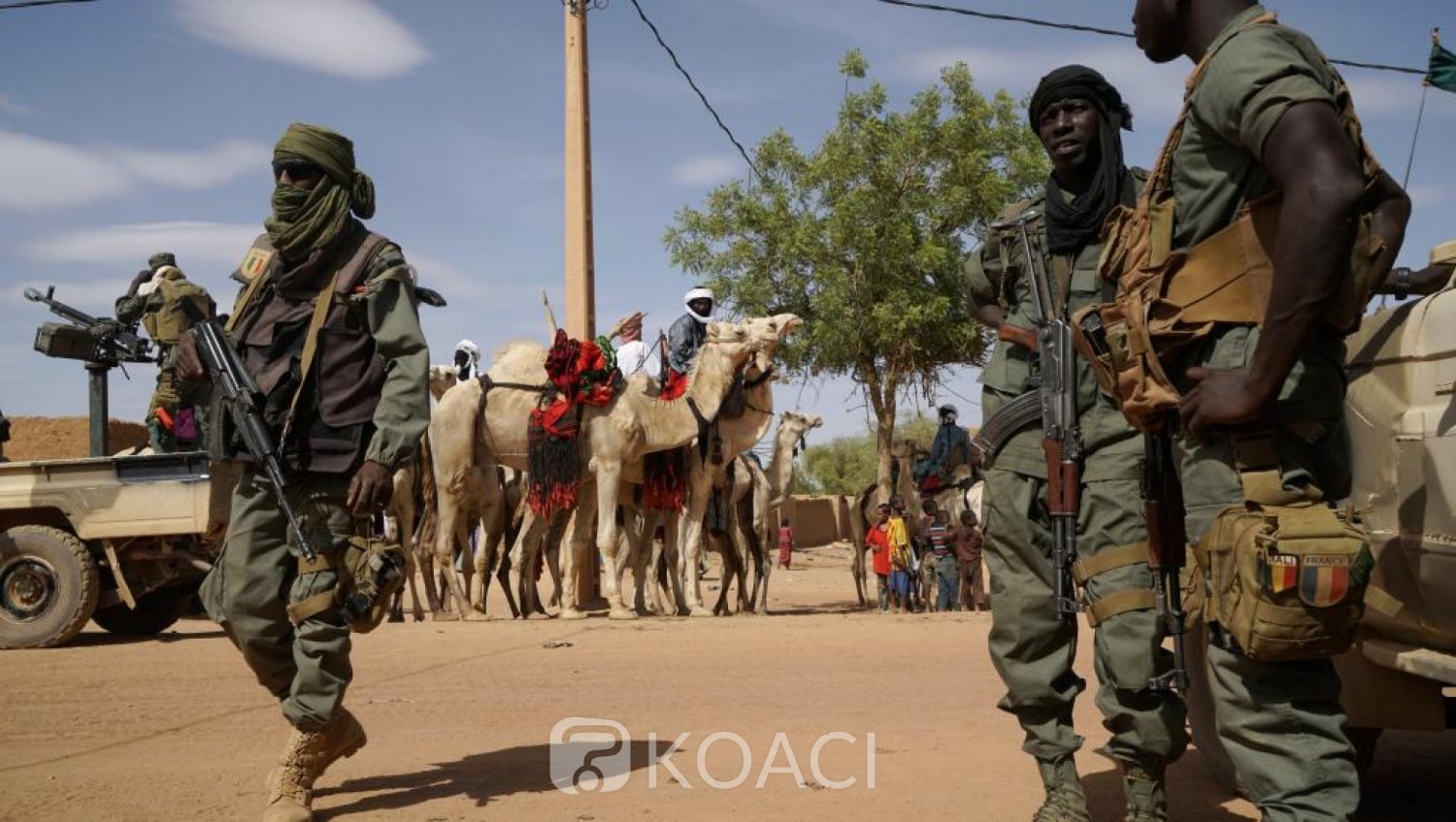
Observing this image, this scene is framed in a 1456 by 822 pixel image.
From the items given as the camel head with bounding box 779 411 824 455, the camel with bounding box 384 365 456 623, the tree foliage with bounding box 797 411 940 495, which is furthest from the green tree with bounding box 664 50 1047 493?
the tree foliage with bounding box 797 411 940 495

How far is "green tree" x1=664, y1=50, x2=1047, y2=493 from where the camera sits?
947 inches

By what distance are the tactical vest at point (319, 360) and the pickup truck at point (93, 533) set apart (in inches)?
296

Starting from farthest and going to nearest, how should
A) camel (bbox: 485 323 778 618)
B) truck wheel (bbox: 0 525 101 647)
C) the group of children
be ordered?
1. the group of children
2. camel (bbox: 485 323 778 618)
3. truck wheel (bbox: 0 525 101 647)

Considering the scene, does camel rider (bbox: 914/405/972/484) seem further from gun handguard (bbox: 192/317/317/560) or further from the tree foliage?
the tree foliage

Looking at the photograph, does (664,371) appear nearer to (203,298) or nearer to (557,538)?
(557,538)

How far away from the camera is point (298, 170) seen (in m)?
5.65

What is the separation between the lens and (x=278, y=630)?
5.36 m

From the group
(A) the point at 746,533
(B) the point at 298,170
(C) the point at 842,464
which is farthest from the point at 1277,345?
(C) the point at 842,464

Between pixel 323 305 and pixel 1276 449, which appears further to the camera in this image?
pixel 323 305

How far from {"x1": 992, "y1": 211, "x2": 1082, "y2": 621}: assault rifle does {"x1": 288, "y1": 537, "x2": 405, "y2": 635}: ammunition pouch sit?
249 cm

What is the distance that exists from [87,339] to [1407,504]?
1208 centimetres

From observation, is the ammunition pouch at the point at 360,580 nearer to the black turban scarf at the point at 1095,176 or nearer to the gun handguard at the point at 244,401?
the gun handguard at the point at 244,401

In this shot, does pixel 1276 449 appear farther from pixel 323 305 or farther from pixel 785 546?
pixel 785 546

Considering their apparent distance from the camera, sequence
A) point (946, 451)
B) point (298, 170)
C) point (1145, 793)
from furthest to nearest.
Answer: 1. point (946, 451)
2. point (298, 170)
3. point (1145, 793)
